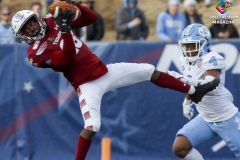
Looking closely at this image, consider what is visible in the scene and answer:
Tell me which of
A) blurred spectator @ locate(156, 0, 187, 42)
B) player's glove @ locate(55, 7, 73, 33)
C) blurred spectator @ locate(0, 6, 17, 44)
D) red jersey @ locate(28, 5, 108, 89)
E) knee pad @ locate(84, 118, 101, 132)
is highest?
player's glove @ locate(55, 7, 73, 33)

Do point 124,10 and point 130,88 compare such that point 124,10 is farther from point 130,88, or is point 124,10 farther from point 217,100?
point 217,100

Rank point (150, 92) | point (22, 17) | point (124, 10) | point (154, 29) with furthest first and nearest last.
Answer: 1. point (154, 29)
2. point (124, 10)
3. point (150, 92)
4. point (22, 17)

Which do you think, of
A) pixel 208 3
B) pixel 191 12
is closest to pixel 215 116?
pixel 191 12

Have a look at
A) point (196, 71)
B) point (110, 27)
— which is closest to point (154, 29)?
point (110, 27)

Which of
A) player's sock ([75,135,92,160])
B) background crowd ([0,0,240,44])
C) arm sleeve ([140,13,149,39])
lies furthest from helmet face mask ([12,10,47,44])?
arm sleeve ([140,13,149,39])

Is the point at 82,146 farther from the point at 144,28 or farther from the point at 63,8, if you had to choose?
the point at 144,28

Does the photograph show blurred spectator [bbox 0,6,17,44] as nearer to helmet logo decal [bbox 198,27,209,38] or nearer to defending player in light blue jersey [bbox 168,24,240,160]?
defending player in light blue jersey [bbox 168,24,240,160]

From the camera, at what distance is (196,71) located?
27.6 ft

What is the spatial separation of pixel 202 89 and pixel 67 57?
1.43 m

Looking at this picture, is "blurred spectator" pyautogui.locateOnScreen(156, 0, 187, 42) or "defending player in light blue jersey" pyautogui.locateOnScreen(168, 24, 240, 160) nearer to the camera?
"defending player in light blue jersey" pyautogui.locateOnScreen(168, 24, 240, 160)

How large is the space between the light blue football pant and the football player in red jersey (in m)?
0.46

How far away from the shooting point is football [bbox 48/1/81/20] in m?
7.75

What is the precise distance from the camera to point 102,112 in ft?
36.1

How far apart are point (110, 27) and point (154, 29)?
1.06 meters
